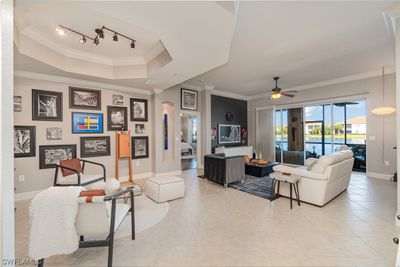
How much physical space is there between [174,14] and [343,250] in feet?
10.9

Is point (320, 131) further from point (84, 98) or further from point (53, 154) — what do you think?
point (53, 154)

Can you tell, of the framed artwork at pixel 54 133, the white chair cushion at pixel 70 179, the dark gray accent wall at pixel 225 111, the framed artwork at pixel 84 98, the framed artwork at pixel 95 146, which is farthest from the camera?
the dark gray accent wall at pixel 225 111

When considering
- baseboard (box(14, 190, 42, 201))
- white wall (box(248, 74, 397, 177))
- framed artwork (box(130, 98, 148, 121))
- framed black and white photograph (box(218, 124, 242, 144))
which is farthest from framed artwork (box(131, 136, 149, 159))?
white wall (box(248, 74, 397, 177))

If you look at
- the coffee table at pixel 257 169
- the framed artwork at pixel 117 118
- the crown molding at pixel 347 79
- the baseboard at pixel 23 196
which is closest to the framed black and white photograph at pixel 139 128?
the framed artwork at pixel 117 118

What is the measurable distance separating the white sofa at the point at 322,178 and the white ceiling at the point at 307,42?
85.4 inches

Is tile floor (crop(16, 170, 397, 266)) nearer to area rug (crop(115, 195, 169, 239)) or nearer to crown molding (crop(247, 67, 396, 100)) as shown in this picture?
area rug (crop(115, 195, 169, 239))

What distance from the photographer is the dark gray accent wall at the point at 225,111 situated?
7159 millimetres

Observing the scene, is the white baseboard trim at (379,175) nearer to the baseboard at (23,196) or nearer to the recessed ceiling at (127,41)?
the recessed ceiling at (127,41)

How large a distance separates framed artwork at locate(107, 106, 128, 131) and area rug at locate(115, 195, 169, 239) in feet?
7.25

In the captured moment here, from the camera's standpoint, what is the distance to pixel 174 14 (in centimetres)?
203

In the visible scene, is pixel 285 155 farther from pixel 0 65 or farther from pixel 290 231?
pixel 0 65

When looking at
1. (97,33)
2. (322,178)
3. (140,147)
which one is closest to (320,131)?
(322,178)

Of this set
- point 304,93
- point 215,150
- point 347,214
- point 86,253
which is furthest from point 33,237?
point 304,93

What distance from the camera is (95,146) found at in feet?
15.1
